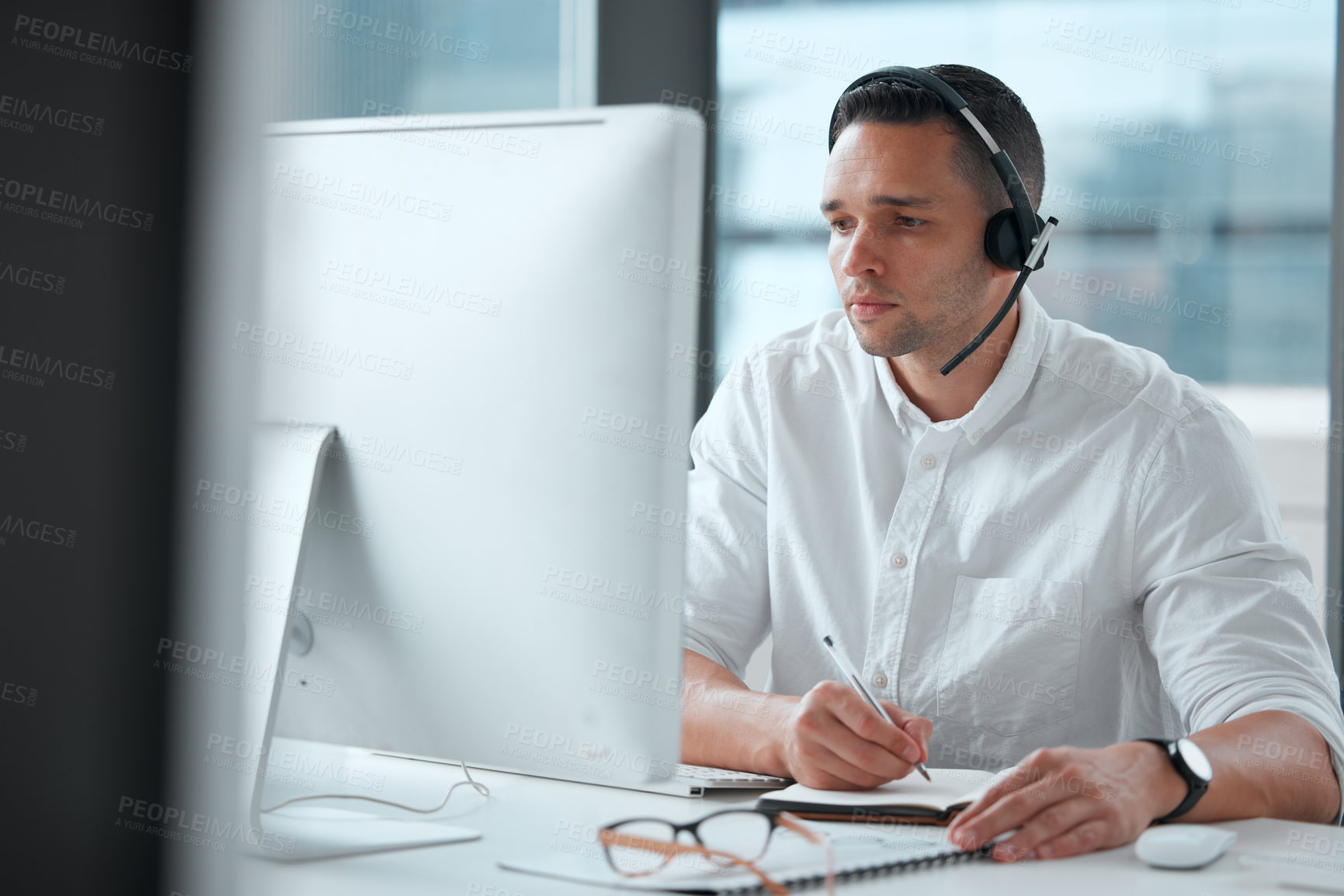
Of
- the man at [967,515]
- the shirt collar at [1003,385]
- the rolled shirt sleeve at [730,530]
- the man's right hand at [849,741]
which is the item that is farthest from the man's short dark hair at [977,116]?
the man's right hand at [849,741]

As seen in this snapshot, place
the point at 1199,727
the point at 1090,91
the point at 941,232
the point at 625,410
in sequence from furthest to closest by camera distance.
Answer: the point at 1090,91
the point at 941,232
the point at 1199,727
the point at 625,410

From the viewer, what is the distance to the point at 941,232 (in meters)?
1.44

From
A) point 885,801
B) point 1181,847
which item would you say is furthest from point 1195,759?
point 885,801

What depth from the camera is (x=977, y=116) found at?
149 centimetres

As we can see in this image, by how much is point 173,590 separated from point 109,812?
0.06m

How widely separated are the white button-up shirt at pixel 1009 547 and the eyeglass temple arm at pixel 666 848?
631mm

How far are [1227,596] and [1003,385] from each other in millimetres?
377

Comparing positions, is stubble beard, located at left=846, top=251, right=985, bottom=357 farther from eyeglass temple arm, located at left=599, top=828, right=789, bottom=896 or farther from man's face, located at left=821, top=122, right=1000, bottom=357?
eyeglass temple arm, located at left=599, top=828, right=789, bottom=896

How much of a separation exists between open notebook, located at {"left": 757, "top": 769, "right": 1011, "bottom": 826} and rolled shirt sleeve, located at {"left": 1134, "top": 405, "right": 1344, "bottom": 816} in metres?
0.28

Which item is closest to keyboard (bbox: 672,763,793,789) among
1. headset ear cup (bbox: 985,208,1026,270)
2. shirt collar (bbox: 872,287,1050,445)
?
shirt collar (bbox: 872,287,1050,445)

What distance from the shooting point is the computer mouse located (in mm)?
809

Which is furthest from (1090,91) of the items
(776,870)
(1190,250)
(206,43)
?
(206,43)

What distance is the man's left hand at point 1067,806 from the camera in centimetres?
83

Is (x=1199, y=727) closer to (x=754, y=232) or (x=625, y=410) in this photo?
(x=625, y=410)
